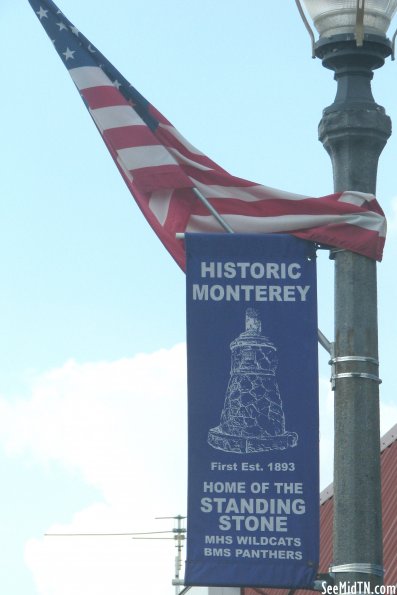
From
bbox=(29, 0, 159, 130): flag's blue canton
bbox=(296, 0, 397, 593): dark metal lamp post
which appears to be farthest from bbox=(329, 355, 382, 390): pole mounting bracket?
bbox=(29, 0, 159, 130): flag's blue canton

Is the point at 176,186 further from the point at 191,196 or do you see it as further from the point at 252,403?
the point at 252,403

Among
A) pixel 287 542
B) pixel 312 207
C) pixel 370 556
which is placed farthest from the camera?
pixel 312 207

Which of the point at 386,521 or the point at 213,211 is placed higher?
the point at 213,211

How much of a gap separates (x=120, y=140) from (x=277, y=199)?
1.15 meters

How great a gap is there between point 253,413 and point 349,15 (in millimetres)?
2137

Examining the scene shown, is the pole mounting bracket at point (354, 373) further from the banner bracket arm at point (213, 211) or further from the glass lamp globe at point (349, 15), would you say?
the glass lamp globe at point (349, 15)

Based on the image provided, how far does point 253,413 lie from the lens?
22.7ft

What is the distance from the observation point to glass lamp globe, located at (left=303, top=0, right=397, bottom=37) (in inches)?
278

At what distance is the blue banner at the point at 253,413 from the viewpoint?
22.6 ft

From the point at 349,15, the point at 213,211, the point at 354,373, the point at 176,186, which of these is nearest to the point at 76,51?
the point at 176,186

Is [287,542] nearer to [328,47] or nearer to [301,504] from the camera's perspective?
[301,504]

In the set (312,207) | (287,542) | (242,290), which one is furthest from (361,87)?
(287,542)

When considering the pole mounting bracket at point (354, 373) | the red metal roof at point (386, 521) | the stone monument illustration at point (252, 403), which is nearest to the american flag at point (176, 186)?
the pole mounting bracket at point (354, 373)

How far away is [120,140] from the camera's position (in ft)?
27.2
